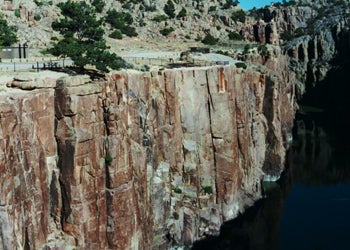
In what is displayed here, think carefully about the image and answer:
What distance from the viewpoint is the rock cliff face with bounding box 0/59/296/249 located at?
39.9m

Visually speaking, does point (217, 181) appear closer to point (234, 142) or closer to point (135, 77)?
point (234, 142)

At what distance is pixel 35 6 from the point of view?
102 metres

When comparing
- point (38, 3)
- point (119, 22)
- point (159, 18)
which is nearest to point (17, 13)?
point (38, 3)

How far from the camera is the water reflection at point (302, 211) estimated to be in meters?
62.1

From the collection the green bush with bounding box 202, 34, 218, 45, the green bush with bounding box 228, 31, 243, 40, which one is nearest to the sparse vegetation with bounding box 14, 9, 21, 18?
the green bush with bounding box 202, 34, 218, 45

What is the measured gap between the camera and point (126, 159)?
49.0 metres

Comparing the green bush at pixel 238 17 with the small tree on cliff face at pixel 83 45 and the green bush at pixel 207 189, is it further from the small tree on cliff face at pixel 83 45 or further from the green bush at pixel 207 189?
the green bush at pixel 207 189

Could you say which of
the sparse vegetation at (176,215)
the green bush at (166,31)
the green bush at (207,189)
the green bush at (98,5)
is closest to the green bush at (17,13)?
the green bush at (98,5)

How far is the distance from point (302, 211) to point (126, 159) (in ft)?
116

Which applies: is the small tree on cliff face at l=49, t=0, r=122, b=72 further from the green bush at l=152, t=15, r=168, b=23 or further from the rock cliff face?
the green bush at l=152, t=15, r=168, b=23

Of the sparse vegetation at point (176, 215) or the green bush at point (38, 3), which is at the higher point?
the green bush at point (38, 3)

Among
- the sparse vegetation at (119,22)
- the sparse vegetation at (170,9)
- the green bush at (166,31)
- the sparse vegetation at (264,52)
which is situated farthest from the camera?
the sparse vegetation at (170,9)

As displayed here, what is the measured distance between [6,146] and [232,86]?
1543 inches

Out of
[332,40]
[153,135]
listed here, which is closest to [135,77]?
[153,135]
